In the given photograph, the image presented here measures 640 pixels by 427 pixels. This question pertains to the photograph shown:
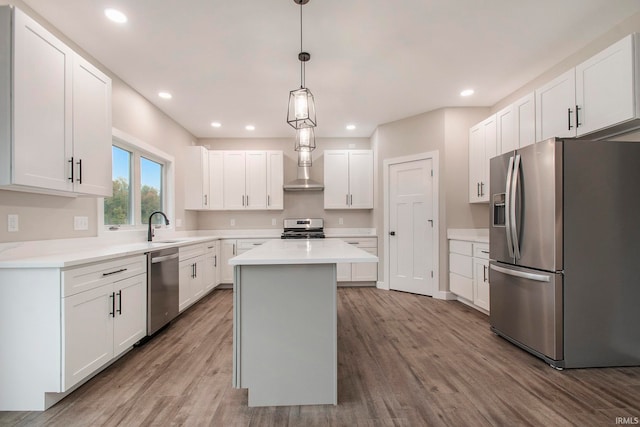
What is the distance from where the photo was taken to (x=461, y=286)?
3623 mm

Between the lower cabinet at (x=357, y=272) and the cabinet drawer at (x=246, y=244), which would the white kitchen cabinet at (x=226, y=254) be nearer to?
the cabinet drawer at (x=246, y=244)

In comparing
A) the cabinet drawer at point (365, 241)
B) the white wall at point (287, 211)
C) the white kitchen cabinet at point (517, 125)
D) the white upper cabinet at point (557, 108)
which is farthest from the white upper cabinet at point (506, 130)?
the white wall at point (287, 211)

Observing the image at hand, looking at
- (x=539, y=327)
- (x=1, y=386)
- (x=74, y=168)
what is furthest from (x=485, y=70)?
(x=1, y=386)

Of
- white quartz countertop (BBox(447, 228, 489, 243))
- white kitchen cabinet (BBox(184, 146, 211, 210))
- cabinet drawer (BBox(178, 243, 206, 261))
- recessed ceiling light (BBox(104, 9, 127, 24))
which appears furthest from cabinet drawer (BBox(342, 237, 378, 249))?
recessed ceiling light (BBox(104, 9, 127, 24))

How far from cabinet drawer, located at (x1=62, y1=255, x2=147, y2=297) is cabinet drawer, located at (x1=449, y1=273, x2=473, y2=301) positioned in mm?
3636

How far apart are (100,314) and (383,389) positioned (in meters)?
2.06

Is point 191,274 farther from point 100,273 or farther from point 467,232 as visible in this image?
point 467,232

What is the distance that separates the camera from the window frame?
9.52 feet

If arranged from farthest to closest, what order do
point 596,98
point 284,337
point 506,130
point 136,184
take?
point 136,184 < point 506,130 < point 596,98 < point 284,337

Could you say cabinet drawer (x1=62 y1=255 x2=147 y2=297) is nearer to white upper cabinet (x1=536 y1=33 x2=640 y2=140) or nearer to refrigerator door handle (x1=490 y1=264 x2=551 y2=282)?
refrigerator door handle (x1=490 y1=264 x2=551 y2=282)

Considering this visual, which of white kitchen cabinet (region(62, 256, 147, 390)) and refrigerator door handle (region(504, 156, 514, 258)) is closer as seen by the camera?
white kitchen cabinet (region(62, 256, 147, 390))

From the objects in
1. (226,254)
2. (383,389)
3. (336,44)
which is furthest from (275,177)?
(383,389)

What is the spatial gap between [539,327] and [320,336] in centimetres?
180

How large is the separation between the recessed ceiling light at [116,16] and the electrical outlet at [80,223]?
5.48ft
